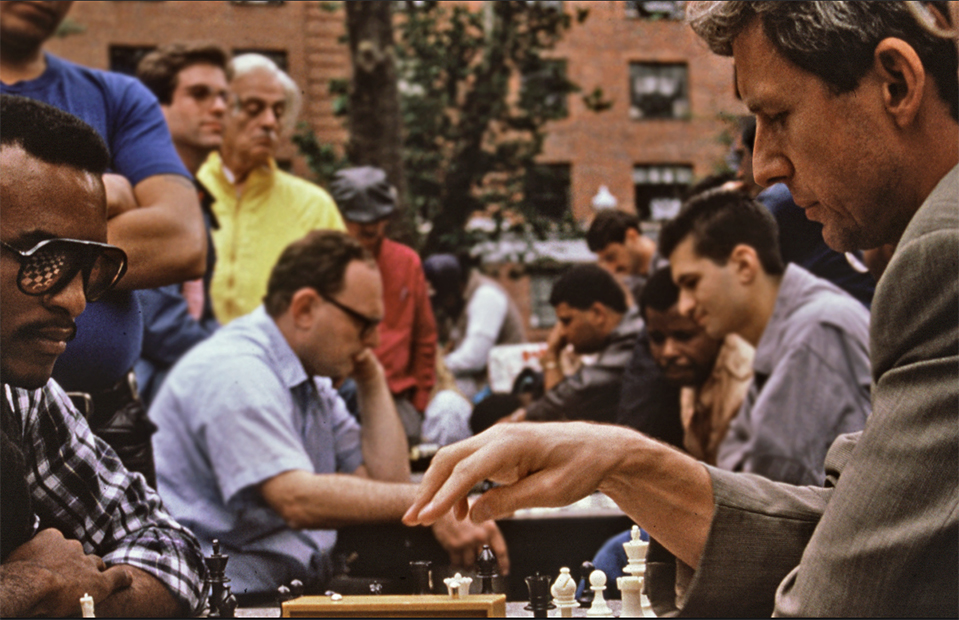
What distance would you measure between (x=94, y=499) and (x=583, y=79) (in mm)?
1881

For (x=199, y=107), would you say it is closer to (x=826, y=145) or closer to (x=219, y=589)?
(x=219, y=589)

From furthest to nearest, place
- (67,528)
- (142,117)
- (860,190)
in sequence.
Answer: (142,117) → (67,528) → (860,190)

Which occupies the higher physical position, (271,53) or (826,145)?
(271,53)

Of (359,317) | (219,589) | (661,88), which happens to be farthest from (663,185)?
(219,589)

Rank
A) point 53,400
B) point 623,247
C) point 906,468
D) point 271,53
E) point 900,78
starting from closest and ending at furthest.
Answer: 1. point 906,468
2. point 900,78
3. point 53,400
4. point 271,53
5. point 623,247

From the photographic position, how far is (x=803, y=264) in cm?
281

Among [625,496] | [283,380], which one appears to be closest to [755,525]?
[625,496]

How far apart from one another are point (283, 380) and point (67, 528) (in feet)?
4.00

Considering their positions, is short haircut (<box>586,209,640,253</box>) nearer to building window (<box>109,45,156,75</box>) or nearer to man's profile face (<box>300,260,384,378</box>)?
man's profile face (<box>300,260,384,378</box>)

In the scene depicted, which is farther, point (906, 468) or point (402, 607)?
point (402, 607)

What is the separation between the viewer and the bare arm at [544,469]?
1.23 m

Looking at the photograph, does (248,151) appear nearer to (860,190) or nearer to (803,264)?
(803,264)

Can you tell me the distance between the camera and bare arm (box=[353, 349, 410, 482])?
287 cm

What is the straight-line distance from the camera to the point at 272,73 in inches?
120
